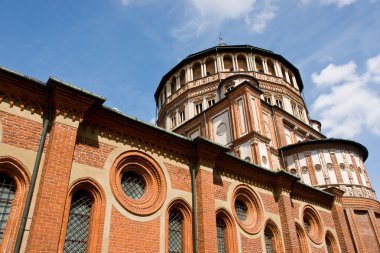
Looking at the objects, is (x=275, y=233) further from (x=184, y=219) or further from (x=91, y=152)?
(x=91, y=152)

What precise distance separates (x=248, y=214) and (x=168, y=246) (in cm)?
432

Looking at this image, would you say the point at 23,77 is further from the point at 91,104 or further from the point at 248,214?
the point at 248,214

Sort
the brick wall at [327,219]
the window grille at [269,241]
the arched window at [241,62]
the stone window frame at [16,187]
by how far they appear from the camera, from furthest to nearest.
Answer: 1. the arched window at [241,62]
2. the brick wall at [327,219]
3. the window grille at [269,241]
4. the stone window frame at [16,187]

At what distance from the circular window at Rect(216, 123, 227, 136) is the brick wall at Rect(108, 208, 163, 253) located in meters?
14.1

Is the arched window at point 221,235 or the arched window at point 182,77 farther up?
the arched window at point 182,77

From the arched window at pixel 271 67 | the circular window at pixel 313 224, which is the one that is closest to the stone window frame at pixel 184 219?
the circular window at pixel 313 224

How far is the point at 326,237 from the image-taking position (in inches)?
631

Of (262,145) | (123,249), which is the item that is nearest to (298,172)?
(262,145)

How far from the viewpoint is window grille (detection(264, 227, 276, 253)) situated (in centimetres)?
1265

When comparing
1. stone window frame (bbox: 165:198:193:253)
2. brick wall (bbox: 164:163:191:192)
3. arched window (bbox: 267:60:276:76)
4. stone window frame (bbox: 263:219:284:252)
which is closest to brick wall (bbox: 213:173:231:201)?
brick wall (bbox: 164:163:191:192)

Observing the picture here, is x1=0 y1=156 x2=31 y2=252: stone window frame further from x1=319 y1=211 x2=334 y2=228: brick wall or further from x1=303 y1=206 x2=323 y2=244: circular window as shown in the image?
x1=319 y1=211 x2=334 y2=228: brick wall

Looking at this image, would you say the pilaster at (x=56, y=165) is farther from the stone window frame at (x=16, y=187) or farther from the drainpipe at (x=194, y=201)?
the drainpipe at (x=194, y=201)

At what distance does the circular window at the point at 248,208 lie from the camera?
483 inches

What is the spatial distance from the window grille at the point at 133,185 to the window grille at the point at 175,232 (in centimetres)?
129
